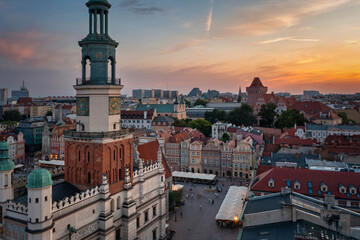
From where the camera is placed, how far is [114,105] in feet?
88.3

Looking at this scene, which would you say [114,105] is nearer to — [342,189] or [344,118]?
[342,189]

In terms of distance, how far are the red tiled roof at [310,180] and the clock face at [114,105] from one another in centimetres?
2356

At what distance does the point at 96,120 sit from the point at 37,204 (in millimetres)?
8856

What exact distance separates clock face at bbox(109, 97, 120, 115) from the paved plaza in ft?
69.3

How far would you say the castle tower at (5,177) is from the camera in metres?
22.0

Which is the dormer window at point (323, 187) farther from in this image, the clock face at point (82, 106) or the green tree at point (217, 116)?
the green tree at point (217, 116)

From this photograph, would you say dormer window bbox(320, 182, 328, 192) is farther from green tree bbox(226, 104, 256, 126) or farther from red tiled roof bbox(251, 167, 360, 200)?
green tree bbox(226, 104, 256, 126)

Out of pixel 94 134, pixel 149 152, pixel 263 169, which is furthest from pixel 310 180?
pixel 94 134

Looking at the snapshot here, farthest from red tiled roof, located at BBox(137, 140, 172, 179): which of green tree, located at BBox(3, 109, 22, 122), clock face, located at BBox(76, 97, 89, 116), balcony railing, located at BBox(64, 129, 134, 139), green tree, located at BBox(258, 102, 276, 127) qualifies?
green tree, located at BBox(3, 109, 22, 122)

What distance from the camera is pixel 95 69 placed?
26172 millimetres

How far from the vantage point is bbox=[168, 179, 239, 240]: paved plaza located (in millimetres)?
39625

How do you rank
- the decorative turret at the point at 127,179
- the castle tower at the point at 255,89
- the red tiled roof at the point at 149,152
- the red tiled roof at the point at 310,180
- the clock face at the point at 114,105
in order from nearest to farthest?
the clock face at the point at 114,105, the decorative turret at the point at 127,179, the red tiled roof at the point at 310,180, the red tiled roof at the point at 149,152, the castle tower at the point at 255,89

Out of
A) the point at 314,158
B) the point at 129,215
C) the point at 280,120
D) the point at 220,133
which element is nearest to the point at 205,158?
the point at 314,158

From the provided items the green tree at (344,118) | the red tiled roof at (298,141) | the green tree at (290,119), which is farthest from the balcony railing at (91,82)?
the green tree at (344,118)
